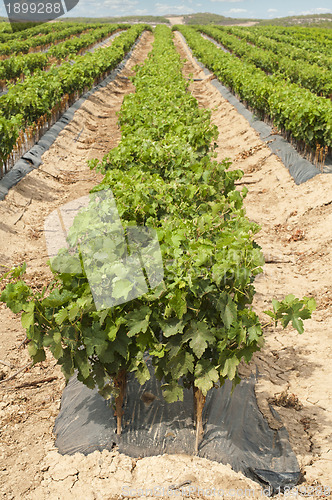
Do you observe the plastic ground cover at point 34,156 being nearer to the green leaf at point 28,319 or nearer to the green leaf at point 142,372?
the green leaf at point 28,319

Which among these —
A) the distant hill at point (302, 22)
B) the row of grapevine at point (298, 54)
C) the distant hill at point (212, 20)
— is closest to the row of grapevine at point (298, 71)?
the row of grapevine at point (298, 54)

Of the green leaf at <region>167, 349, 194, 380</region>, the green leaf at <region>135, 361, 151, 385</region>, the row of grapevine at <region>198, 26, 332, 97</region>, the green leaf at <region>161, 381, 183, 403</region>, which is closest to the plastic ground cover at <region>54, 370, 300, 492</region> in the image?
the green leaf at <region>161, 381, 183, 403</region>

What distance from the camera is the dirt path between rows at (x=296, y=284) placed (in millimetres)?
4305

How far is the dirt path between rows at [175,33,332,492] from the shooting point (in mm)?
4305

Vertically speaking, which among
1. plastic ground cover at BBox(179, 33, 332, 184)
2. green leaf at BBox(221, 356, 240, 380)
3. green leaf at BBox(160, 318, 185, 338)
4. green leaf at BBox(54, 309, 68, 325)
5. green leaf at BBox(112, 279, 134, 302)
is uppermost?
green leaf at BBox(112, 279, 134, 302)


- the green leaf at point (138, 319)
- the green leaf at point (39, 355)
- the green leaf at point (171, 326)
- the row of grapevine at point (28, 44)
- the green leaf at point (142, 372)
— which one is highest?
the row of grapevine at point (28, 44)

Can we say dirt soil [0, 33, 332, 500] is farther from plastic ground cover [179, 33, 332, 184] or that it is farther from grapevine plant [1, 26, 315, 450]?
grapevine plant [1, 26, 315, 450]

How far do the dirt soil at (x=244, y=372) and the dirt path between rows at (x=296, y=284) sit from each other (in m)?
0.01

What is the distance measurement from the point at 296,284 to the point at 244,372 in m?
2.55

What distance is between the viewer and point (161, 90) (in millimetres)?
11156

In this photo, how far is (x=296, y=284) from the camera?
7141mm

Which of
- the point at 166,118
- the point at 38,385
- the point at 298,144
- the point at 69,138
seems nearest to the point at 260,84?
the point at 298,144

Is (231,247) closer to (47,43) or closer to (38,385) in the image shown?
(38,385)

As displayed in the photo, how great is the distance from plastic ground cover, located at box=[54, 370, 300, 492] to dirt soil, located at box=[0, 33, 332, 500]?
0.33 ft
